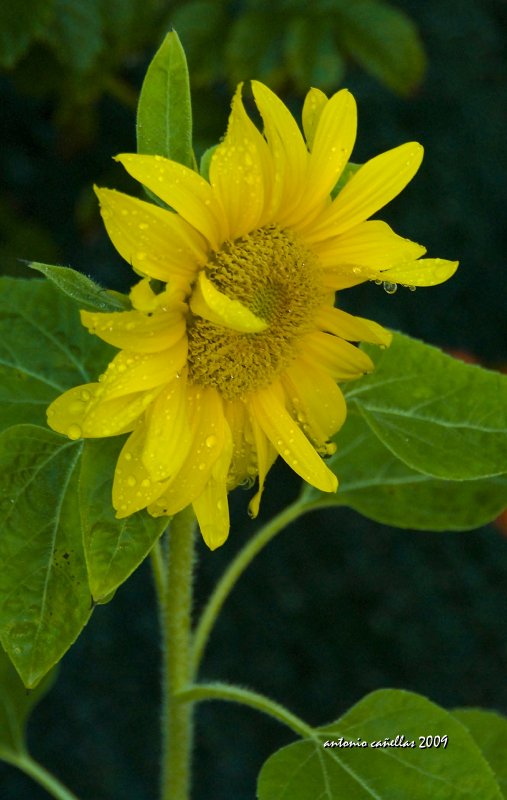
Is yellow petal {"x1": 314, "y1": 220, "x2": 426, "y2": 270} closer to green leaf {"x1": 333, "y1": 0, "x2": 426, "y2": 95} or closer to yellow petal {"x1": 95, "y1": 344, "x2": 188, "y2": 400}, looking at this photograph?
yellow petal {"x1": 95, "y1": 344, "x2": 188, "y2": 400}

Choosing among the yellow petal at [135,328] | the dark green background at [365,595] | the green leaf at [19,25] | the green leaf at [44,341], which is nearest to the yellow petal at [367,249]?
the yellow petal at [135,328]

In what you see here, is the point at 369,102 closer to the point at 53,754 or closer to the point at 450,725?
the point at 53,754

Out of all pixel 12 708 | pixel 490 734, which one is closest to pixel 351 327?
pixel 490 734

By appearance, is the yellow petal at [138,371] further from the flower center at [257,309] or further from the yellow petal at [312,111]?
the yellow petal at [312,111]

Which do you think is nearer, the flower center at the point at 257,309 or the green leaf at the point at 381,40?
the flower center at the point at 257,309

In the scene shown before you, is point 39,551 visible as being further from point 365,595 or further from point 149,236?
point 365,595

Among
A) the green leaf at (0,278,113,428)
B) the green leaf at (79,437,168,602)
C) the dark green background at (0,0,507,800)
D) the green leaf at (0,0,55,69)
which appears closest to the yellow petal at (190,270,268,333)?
the green leaf at (79,437,168,602)
